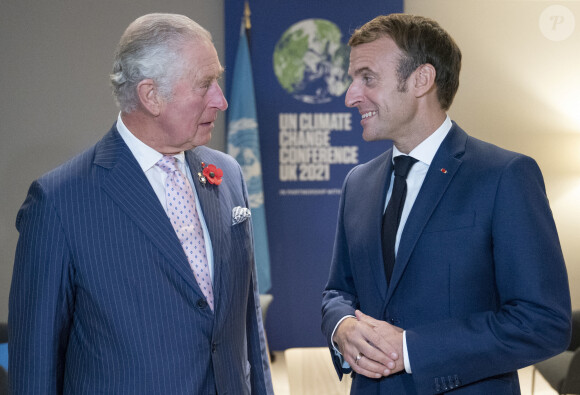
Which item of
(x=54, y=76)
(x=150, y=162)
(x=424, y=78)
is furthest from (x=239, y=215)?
(x=54, y=76)

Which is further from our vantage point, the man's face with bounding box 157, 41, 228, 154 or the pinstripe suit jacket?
the man's face with bounding box 157, 41, 228, 154

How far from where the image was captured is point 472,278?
1.89 metres

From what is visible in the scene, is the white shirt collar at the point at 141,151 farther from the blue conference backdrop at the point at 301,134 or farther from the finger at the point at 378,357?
the blue conference backdrop at the point at 301,134

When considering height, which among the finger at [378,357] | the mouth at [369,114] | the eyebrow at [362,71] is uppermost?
the eyebrow at [362,71]

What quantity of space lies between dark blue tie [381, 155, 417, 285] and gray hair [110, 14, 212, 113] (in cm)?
79

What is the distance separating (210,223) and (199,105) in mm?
379

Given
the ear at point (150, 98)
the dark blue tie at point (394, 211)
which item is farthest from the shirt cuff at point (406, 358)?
the ear at point (150, 98)

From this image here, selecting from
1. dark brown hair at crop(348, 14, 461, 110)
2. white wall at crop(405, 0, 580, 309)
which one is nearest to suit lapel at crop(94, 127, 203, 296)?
dark brown hair at crop(348, 14, 461, 110)

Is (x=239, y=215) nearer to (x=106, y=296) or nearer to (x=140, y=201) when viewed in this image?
(x=140, y=201)

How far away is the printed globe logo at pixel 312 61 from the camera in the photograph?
5871mm

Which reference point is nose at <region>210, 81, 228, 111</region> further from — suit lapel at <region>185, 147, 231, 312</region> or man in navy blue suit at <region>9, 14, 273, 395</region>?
suit lapel at <region>185, 147, 231, 312</region>

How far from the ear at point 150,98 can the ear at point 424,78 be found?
865mm

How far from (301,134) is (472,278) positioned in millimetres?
4154

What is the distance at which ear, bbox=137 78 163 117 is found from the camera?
195 centimetres
